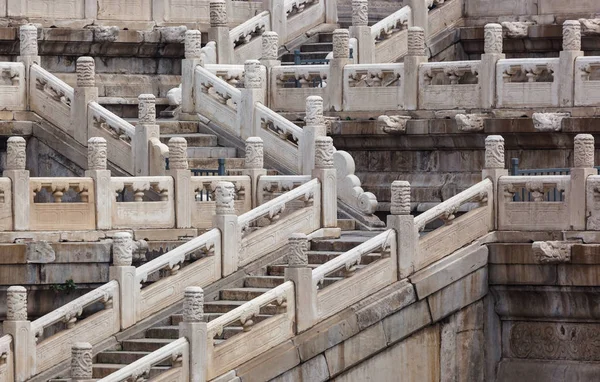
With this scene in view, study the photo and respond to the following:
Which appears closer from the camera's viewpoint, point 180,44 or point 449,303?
point 449,303

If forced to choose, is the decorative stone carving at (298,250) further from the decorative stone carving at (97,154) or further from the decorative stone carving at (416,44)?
the decorative stone carving at (416,44)

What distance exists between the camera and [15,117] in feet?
150

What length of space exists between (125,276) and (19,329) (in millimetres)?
→ 1787

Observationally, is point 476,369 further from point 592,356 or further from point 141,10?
point 141,10

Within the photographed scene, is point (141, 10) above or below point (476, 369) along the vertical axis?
above

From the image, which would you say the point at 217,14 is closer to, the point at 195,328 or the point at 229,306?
the point at 229,306

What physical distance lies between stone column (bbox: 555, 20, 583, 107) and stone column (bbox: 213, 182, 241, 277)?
658 centimetres

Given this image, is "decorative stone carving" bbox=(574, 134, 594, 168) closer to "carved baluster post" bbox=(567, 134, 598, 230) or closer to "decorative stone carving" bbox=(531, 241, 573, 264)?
"carved baluster post" bbox=(567, 134, 598, 230)

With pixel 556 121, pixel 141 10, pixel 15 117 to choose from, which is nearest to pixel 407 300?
pixel 556 121

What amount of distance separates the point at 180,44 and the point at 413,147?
18.4ft

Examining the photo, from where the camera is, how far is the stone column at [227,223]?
4106cm

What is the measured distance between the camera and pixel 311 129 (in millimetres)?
44031

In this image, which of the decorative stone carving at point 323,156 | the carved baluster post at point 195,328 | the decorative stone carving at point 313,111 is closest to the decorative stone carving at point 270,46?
the decorative stone carving at point 313,111

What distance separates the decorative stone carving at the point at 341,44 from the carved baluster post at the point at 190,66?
223 centimetres
